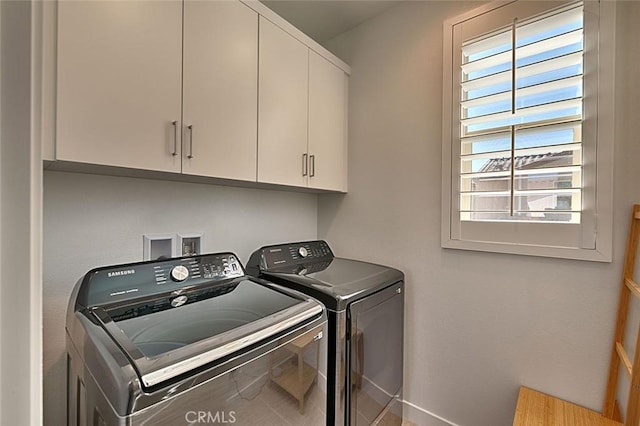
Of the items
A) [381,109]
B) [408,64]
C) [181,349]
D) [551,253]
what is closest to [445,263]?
[551,253]

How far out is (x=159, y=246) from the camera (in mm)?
1510

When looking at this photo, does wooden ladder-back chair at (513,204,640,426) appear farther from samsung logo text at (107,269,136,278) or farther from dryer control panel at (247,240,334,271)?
samsung logo text at (107,269,136,278)

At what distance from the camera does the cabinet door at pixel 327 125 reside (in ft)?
6.11

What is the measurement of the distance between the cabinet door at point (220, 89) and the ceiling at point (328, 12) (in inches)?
22.3

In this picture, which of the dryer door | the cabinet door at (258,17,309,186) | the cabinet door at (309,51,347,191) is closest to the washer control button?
the cabinet door at (258,17,309,186)

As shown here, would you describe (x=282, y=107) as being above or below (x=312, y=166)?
above

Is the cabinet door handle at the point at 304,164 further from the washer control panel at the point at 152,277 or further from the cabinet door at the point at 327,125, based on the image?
the washer control panel at the point at 152,277

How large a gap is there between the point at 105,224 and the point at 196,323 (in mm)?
708

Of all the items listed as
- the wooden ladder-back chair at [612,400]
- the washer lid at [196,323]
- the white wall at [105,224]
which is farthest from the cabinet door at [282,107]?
the wooden ladder-back chair at [612,400]

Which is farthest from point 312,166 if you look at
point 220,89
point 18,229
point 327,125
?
point 18,229

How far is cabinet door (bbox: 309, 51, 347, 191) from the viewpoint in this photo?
186cm

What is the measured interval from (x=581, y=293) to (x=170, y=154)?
186 cm

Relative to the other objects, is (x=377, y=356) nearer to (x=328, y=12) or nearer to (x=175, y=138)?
(x=175, y=138)

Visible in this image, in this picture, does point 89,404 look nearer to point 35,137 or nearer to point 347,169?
point 35,137
